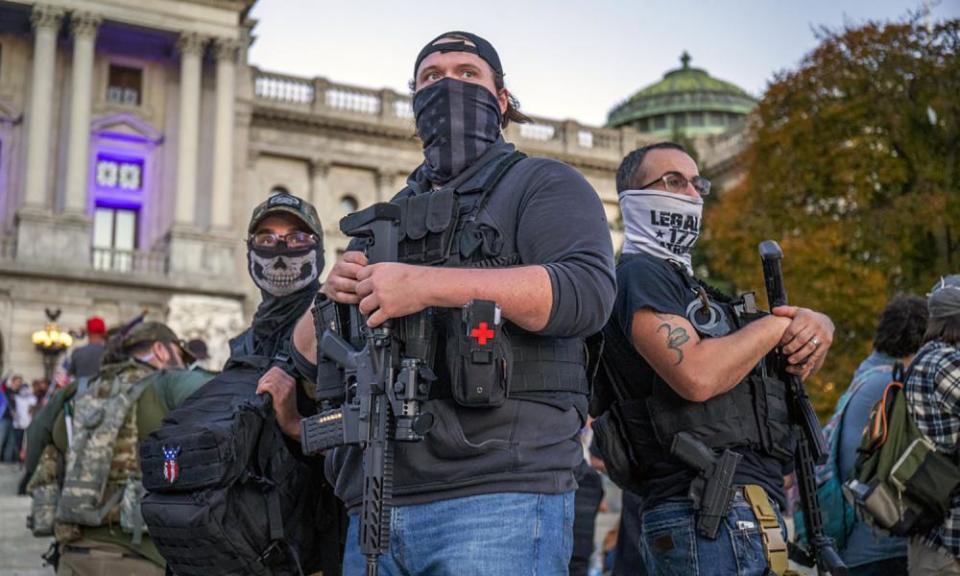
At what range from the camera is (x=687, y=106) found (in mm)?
55031

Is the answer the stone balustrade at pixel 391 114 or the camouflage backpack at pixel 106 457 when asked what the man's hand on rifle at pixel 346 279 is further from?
the stone balustrade at pixel 391 114

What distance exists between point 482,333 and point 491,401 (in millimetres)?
165

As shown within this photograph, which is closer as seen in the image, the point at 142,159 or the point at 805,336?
the point at 805,336

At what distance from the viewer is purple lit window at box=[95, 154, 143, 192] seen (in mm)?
37875

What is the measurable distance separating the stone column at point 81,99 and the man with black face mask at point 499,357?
113ft

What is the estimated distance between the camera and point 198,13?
37.6 meters

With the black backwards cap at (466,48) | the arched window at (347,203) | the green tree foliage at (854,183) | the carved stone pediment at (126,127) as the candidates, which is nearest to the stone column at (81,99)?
the carved stone pediment at (126,127)

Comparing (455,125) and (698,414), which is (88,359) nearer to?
(698,414)

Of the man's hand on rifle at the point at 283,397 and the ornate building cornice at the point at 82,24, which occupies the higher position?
the ornate building cornice at the point at 82,24

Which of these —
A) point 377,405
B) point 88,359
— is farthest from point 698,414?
point 88,359

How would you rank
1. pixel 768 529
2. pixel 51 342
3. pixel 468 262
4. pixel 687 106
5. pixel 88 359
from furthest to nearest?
pixel 687 106
pixel 51 342
pixel 88 359
pixel 768 529
pixel 468 262

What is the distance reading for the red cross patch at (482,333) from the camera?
8.57 ft

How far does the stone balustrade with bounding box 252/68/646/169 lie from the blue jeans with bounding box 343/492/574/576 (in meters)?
37.3

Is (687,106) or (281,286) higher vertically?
(687,106)
